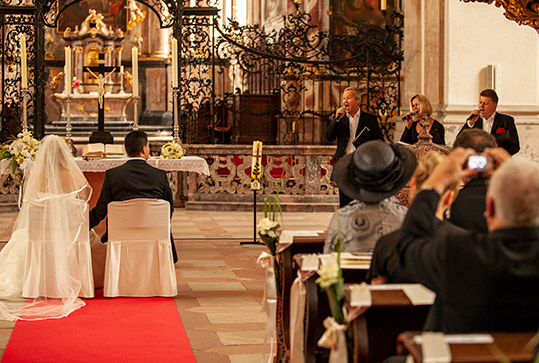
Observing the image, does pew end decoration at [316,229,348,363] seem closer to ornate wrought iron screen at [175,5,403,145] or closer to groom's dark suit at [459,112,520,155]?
groom's dark suit at [459,112,520,155]

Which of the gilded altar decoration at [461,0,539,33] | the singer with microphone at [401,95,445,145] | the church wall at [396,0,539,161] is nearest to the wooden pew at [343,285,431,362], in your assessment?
the gilded altar decoration at [461,0,539,33]

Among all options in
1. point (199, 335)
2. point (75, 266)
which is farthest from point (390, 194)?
point (75, 266)

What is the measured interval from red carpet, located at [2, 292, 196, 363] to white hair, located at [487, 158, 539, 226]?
317cm

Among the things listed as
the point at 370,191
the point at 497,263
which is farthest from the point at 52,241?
the point at 497,263

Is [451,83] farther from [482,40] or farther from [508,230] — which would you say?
[508,230]

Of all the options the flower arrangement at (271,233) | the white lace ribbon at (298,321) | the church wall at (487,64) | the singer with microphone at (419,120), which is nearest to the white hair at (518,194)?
the white lace ribbon at (298,321)

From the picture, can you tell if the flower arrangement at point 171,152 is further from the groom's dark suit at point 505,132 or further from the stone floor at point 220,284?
the groom's dark suit at point 505,132

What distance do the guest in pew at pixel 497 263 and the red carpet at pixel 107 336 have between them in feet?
9.55

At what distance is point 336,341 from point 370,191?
2.89ft

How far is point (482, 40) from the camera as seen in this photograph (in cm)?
1193

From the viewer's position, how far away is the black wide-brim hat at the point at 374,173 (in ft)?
12.7

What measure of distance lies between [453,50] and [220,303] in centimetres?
646

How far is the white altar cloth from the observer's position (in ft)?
29.5

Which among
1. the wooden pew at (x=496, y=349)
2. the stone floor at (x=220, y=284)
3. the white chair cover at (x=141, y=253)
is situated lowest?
the stone floor at (x=220, y=284)
